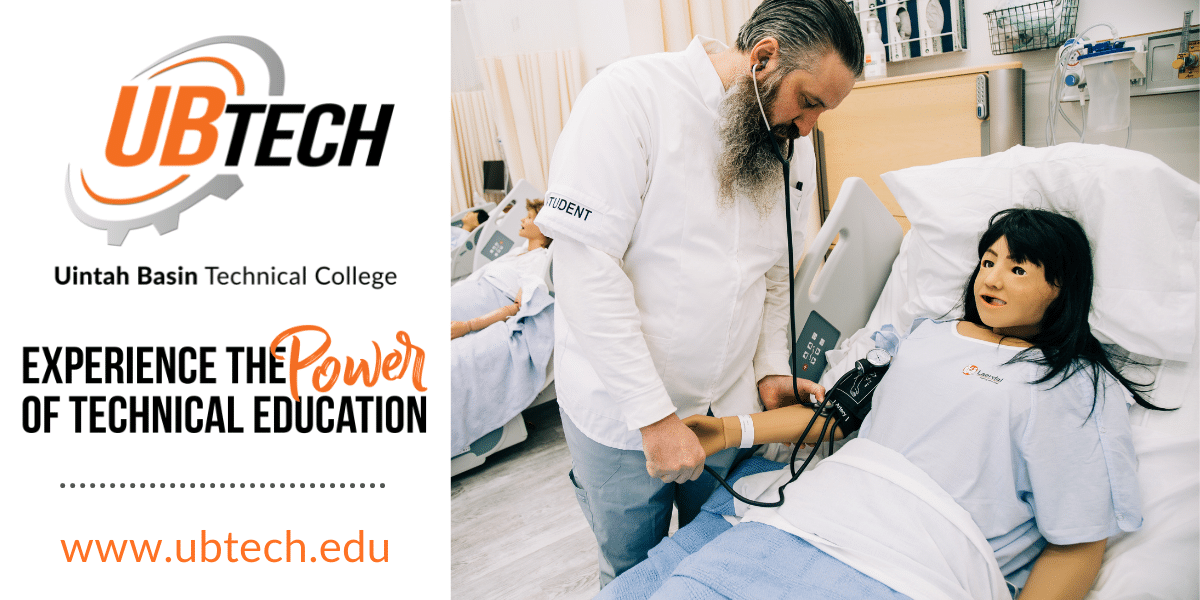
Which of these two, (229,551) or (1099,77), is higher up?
(1099,77)

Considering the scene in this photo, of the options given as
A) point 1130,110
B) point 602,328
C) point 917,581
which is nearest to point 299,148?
point 602,328

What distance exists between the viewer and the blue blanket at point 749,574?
1005 mm

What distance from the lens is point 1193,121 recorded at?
1.76 meters

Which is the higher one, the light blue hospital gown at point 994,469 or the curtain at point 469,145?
the curtain at point 469,145

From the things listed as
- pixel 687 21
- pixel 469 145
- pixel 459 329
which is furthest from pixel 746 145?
pixel 469 145

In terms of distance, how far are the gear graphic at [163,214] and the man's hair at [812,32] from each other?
3.43 ft

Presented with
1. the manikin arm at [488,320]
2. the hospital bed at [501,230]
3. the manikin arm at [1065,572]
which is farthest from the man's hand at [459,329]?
the manikin arm at [1065,572]

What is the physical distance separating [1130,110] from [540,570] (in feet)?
7.16

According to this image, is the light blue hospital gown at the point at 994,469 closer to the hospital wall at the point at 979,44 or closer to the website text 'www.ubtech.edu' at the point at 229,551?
the website text 'www.ubtech.edu' at the point at 229,551

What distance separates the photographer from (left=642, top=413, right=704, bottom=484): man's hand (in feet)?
3.59

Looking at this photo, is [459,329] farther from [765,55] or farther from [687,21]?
[765,55]

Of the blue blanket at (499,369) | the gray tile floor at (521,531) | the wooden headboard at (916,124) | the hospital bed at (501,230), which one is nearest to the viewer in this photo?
the gray tile floor at (521,531)

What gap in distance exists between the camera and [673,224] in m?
1.13

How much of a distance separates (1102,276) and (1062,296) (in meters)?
0.18
